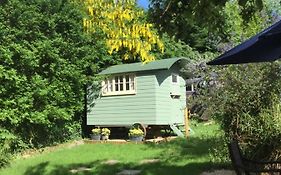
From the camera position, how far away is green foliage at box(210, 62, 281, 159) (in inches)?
324

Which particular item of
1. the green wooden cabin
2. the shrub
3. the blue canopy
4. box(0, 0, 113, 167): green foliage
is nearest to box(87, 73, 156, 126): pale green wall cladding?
the green wooden cabin

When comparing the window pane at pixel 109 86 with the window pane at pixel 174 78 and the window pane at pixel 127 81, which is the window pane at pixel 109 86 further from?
the window pane at pixel 174 78

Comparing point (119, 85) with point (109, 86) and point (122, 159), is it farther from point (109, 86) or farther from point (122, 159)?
point (122, 159)

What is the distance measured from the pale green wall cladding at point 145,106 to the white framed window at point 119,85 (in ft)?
0.55

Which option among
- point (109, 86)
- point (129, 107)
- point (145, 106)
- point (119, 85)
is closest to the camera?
point (145, 106)

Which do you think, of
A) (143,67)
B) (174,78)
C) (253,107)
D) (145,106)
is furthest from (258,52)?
(174,78)

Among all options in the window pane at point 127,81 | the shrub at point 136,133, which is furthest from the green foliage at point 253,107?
the window pane at point 127,81

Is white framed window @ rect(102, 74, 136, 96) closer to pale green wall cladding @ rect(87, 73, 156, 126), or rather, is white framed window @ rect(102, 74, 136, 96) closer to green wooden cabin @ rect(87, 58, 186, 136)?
green wooden cabin @ rect(87, 58, 186, 136)

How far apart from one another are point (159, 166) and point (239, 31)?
586 inches

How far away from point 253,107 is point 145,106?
7923 millimetres

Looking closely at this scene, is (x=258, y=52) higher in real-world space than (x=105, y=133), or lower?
higher

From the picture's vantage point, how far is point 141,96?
645 inches

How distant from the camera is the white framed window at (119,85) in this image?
16.7 meters

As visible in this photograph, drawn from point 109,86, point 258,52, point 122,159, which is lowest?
point 122,159
